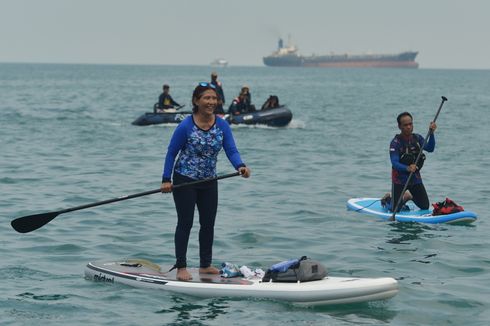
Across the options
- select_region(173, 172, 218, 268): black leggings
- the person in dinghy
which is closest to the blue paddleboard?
the person in dinghy

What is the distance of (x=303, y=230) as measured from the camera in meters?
13.8

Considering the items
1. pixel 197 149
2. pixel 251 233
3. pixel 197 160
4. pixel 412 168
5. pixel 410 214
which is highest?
pixel 197 149

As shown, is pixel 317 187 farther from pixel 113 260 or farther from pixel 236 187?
pixel 113 260

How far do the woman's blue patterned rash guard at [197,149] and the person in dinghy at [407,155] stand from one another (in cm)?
472

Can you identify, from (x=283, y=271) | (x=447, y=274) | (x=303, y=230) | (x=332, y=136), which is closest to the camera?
(x=283, y=271)

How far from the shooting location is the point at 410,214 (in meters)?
14.5

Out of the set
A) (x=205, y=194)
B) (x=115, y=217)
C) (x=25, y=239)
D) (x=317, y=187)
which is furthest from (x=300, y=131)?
(x=205, y=194)

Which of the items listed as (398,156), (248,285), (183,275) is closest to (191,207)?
(183,275)

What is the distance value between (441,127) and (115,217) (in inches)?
1013

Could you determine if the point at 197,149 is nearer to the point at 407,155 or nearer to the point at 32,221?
the point at 32,221

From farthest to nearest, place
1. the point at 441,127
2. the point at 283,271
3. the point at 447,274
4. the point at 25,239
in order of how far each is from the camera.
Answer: the point at 441,127
the point at 25,239
the point at 447,274
the point at 283,271

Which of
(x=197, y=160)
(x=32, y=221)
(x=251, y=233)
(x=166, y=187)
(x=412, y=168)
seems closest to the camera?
(x=166, y=187)

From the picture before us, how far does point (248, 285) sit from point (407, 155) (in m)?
5.26

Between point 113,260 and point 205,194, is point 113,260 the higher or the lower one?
the lower one
